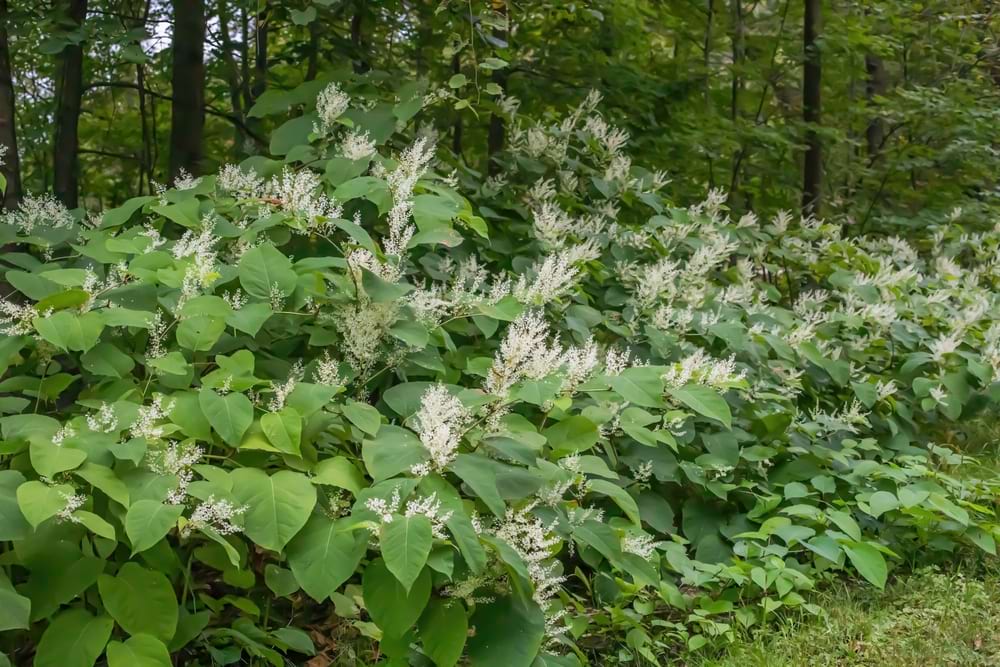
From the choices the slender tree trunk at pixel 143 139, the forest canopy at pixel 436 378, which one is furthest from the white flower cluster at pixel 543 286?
the slender tree trunk at pixel 143 139

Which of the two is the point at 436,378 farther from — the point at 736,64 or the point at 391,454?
the point at 736,64

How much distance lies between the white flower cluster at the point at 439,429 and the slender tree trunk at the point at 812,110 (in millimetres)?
5842

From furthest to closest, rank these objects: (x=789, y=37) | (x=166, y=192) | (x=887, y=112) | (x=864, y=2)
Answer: (x=789, y=37)
(x=864, y=2)
(x=887, y=112)
(x=166, y=192)

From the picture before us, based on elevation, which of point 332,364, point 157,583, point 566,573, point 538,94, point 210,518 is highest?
point 538,94

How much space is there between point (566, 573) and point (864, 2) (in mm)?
6634

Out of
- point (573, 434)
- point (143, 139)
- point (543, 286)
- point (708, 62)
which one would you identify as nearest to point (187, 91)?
point (143, 139)

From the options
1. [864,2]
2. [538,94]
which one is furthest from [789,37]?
[538,94]

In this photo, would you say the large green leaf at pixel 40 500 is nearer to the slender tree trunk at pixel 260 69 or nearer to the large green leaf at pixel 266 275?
Result: the large green leaf at pixel 266 275

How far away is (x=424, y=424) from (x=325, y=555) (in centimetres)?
42

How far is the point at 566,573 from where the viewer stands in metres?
3.59

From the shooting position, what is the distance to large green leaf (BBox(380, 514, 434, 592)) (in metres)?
2.05

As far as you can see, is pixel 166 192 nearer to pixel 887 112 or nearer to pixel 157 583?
pixel 157 583

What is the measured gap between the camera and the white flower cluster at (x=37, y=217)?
135 inches

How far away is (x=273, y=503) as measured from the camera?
2.28 meters
